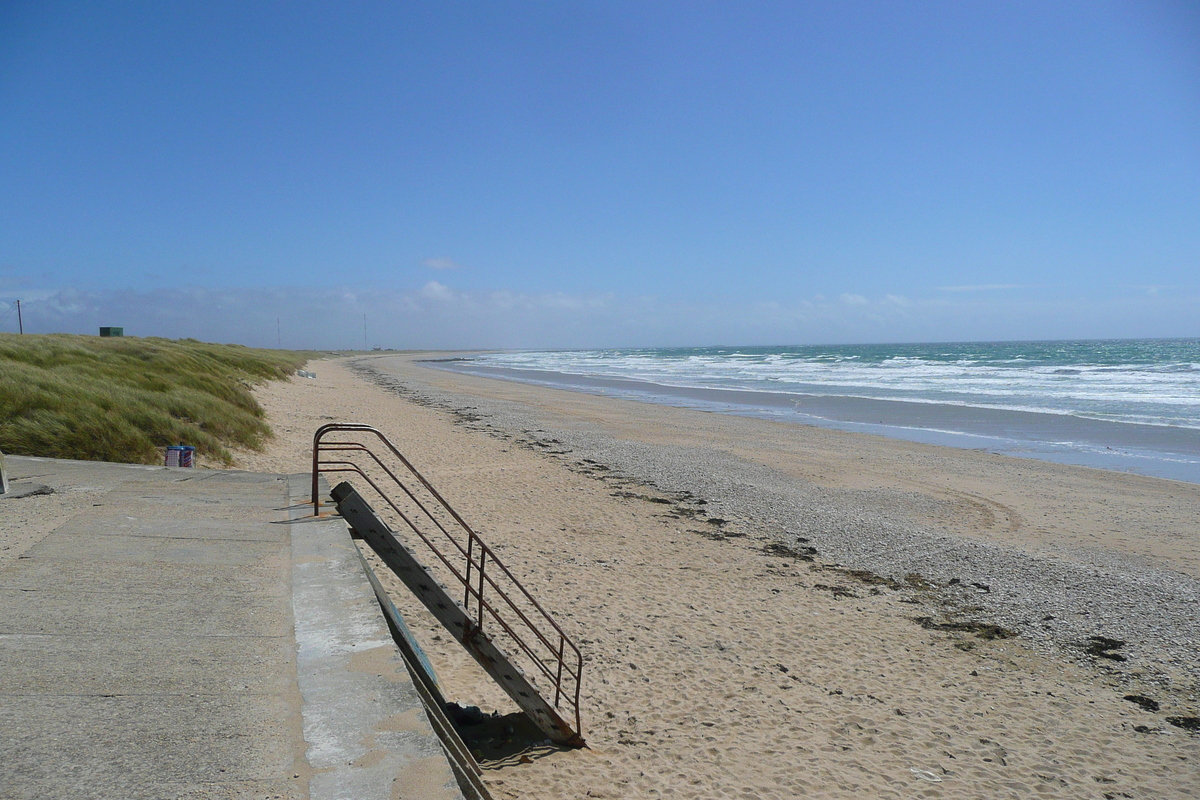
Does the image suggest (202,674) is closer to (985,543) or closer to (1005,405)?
(985,543)

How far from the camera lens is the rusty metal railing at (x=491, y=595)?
5168 mm

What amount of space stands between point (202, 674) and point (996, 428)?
77.3 ft

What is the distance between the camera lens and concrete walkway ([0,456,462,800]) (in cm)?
276

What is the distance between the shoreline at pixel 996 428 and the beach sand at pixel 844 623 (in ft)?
8.40

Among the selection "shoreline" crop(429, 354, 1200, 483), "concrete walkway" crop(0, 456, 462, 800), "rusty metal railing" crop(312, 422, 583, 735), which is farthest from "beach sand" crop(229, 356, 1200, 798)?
"shoreline" crop(429, 354, 1200, 483)

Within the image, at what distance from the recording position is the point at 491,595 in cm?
796

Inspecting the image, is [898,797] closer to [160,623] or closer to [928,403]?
[160,623]

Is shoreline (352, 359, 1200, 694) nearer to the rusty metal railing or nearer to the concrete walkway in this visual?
the rusty metal railing

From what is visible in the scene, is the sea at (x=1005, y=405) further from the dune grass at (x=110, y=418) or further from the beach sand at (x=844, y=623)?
the dune grass at (x=110, y=418)

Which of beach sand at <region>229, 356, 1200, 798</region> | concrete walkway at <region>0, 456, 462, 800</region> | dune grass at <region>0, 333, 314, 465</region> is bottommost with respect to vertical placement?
beach sand at <region>229, 356, 1200, 798</region>

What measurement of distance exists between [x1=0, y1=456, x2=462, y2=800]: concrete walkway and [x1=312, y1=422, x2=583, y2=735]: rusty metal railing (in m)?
0.69

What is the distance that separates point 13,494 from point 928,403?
30.3 metres

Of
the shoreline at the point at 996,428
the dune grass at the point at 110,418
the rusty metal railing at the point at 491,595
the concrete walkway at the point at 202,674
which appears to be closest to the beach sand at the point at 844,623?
the rusty metal railing at the point at 491,595

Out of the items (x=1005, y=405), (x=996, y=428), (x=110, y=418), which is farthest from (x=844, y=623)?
(x=1005, y=405)
